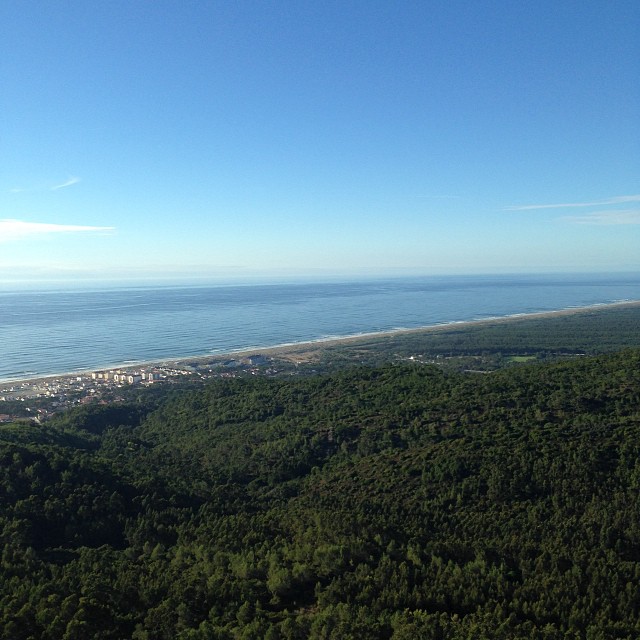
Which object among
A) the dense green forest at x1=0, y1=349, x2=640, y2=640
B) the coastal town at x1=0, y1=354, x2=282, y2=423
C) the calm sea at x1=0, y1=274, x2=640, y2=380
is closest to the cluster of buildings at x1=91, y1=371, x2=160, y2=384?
the coastal town at x1=0, y1=354, x2=282, y2=423

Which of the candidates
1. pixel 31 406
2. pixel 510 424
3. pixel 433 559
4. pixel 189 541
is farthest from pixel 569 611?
pixel 31 406

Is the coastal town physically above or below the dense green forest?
above

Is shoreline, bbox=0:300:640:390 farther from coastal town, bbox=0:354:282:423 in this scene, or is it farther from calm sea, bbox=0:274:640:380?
calm sea, bbox=0:274:640:380

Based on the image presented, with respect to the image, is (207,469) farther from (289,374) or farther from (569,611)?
(289,374)

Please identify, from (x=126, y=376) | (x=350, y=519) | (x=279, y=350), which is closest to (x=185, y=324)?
(x=279, y=350)

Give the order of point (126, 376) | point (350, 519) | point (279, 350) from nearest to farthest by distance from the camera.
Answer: point (350, 519), point (126, 376), point (279, 350)

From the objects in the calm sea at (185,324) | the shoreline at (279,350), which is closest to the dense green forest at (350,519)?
the shoreline at (279,350)

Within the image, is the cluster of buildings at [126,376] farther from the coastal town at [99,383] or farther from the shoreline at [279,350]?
the shoreline at [279,350]

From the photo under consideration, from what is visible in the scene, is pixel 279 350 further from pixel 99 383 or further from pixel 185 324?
pixel 185 324
